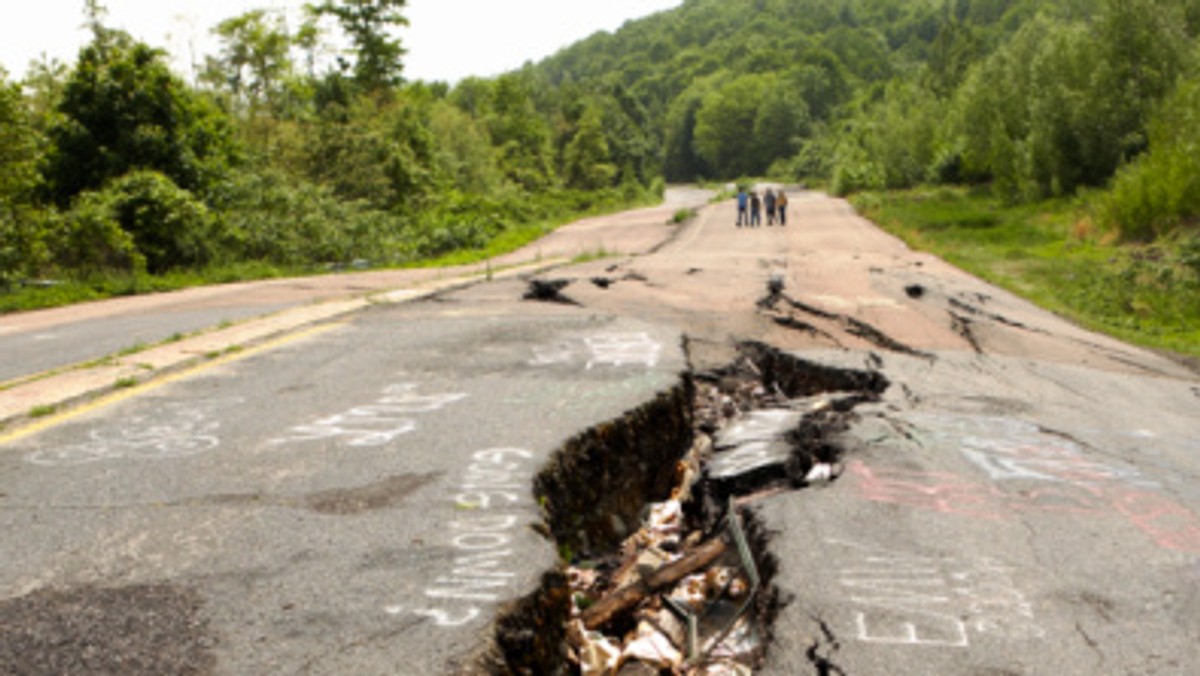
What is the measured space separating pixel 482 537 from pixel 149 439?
2.66 metres

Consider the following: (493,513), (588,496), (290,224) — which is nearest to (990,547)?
(588,496)

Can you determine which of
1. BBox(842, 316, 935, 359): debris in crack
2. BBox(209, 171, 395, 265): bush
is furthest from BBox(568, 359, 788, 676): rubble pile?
BBox(209, 171, 395, 265): bush

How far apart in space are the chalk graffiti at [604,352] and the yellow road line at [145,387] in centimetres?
253

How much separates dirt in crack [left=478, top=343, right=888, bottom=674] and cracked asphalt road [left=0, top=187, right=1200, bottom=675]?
15cm

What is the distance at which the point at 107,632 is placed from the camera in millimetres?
3137

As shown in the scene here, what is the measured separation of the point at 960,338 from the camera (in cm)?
1095

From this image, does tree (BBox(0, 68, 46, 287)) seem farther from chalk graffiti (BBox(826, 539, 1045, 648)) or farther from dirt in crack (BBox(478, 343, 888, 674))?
chalk graffiti (BBox(826, 539, 1045, 648))

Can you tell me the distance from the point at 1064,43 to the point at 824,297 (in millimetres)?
23971

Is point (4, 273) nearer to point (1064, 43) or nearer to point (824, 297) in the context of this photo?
point (824, 297)

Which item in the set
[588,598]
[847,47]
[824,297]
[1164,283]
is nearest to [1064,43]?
[1164,283]

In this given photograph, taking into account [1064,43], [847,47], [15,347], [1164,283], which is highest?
[847,47]

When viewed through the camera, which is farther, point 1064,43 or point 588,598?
point 1064,43

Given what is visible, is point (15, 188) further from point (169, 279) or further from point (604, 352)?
point (604, 352)

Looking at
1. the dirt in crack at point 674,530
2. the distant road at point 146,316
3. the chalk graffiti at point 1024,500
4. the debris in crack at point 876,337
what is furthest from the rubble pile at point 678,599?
the distant road at point 146,316
